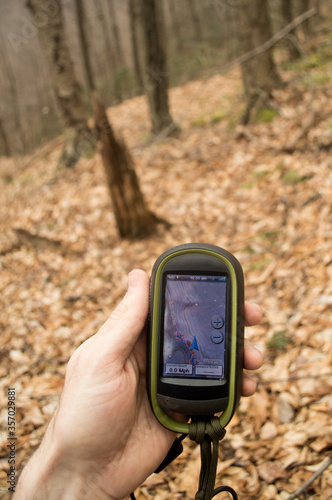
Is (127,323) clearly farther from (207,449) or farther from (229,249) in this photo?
(229,249)

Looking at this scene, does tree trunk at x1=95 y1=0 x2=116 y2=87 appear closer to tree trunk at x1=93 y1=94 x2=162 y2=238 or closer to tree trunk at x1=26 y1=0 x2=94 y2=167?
tree trunk at x1=26 y1=0 x2=94 y2=167

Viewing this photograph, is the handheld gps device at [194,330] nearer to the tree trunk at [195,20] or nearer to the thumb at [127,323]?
the thumb at [127,323]

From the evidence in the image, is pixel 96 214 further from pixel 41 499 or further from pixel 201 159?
pixel 41 499

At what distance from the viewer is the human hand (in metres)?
1.79

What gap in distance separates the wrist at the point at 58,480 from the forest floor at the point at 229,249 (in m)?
0.69

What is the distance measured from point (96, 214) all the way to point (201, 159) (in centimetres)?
199

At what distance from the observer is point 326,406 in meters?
2.49

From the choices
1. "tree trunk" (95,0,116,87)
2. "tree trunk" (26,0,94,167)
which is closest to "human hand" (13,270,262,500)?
"tree trunk" (26,0,94,167)

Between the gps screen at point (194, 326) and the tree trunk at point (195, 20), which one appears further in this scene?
the tree trunk at point (195, 20)

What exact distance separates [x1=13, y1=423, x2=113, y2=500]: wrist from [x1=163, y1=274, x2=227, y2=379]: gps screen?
566mm

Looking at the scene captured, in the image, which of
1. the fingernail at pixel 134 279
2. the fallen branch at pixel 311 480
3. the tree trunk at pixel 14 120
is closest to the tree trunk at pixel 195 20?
the tree trunk at pixel 14 120

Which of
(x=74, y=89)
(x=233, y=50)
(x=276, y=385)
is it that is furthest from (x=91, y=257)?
(x=233, y=50)

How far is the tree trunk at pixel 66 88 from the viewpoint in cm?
753

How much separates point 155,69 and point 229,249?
453 cm
